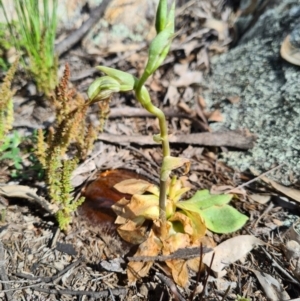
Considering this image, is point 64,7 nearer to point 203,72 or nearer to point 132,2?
point 132,2

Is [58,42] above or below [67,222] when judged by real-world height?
above

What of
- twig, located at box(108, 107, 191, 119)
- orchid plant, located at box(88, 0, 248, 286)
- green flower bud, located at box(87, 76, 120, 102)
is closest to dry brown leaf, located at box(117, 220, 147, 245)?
orchid plant, located at box(88, 0, 248, 286)

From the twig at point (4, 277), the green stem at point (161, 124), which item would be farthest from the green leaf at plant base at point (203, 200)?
the twig at point (4, 277)

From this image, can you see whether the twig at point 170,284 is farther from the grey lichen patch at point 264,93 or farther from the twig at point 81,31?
the twig at point 81,31

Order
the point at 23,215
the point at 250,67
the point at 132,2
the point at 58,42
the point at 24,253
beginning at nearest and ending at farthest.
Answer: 1. the point at 24,253
2. the point at 23,215
3. the point at 250,67
4. the point at 58,42
5. the point at 132,2

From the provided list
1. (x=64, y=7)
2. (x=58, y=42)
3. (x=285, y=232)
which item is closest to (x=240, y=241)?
(x=285, y=232)

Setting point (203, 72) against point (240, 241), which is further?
point (203, 72)
